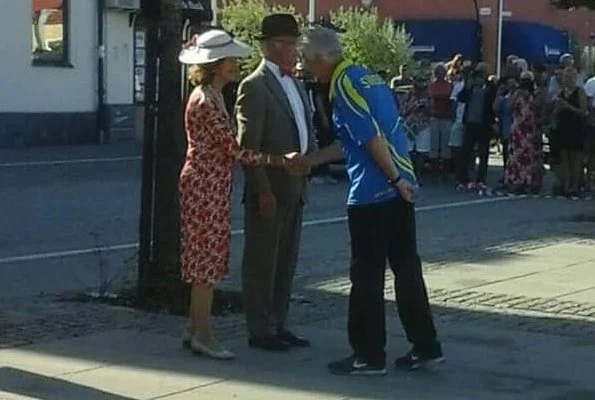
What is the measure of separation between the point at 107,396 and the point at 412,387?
5.55 ft

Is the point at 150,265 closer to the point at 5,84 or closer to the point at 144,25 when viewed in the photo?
the point at 144,25

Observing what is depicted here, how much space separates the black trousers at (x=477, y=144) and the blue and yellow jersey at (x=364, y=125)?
12685 mm

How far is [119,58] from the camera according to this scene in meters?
31.3

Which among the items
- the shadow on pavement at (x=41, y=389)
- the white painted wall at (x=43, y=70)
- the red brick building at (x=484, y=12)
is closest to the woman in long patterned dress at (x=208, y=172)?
the shadow on pavement at (x=41, y=389)

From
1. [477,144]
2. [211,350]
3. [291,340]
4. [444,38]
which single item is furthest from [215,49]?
[444,38]

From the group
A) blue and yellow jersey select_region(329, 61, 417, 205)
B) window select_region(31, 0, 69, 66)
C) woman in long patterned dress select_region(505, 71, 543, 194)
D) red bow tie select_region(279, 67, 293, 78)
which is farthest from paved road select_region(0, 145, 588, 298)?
window select_region(31, 0, 69, 66)

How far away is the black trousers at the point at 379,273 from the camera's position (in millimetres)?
8273

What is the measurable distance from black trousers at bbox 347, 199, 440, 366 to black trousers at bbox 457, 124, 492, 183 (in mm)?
12521

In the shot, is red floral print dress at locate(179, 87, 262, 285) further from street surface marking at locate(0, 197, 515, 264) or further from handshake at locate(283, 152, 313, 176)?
street surface marking at locate(0, 197, 515, 264)

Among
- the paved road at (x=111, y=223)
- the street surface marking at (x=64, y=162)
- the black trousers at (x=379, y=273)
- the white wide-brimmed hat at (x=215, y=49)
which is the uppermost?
the white wide-brimmed hat at (x=215, y=49)

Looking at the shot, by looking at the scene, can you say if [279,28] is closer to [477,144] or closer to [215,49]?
[215,49]

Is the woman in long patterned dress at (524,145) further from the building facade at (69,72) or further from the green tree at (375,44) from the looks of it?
the green tree at (375,44)

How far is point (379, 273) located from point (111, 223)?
787cm

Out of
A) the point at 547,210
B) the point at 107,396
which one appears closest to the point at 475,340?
the point at 107,396
